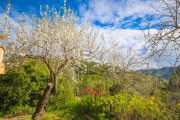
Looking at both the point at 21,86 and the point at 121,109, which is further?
the point at 21,86

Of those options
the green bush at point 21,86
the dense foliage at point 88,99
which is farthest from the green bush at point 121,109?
the green bush at point 21,86

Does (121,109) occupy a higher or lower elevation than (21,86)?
lower

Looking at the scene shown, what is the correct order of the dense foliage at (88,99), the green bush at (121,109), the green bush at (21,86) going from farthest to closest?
the green bush at (21,86)
the dense foliage at (88,99)
the green bush at (121,109)

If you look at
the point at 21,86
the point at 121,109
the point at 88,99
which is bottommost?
the point at 121,109

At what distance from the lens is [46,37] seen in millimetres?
13695

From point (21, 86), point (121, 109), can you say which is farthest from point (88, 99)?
point (21, 86)

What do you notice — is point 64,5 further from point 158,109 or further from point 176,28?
point 176,28

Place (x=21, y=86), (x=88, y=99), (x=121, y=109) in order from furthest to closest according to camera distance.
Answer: (x=21, y=86), (x=88, y=99), (x=121, y=109)

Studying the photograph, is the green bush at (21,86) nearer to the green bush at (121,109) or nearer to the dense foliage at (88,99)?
the dense foliage at (88,99)

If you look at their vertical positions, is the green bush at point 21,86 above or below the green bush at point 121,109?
above

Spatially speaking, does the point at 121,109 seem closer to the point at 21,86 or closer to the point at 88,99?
the point at 88,99

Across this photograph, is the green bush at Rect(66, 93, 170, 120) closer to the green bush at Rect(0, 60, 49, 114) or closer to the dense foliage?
the dense foliage

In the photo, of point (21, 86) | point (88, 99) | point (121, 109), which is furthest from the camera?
point (21, 86)

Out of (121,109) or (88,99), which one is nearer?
(121,109)
